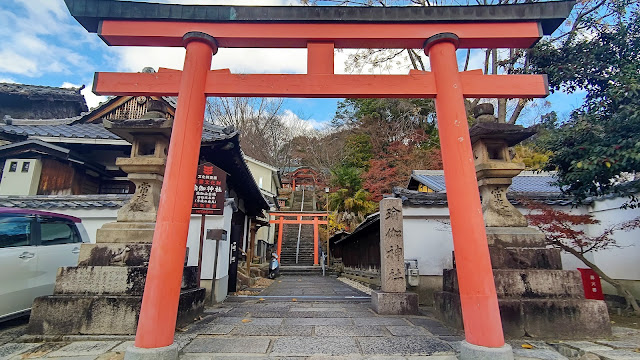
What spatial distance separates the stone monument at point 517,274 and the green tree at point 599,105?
70.7 inches

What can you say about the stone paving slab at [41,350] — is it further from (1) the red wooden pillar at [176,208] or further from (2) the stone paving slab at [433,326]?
(2) the stone paving slab at [433,326]

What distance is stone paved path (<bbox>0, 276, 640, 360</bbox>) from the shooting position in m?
3.46

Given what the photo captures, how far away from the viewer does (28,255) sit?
184 inches

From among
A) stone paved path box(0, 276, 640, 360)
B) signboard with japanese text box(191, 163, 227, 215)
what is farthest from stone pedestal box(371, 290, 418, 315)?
signboard with japanese text box(191, 163, 227, 215)

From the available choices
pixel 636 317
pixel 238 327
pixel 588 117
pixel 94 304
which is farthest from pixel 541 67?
→ pixel 94 304

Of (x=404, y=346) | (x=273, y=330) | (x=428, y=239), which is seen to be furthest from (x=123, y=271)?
(x=428, y=239)

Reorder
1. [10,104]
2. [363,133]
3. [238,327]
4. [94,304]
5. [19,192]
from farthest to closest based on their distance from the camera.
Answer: [363,133], [10,104], [19,192], [238,327], [94,304]

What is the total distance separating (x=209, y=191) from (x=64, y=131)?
7.86 meters

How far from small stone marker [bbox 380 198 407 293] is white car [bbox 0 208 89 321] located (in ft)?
19.3

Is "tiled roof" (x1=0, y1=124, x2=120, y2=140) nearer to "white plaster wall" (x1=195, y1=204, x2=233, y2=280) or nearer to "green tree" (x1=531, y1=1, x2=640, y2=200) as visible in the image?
"white plaster wall" (x1=195, y1=204, x2=233, y2=280)

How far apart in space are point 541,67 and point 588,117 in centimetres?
221

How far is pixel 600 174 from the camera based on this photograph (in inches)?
237

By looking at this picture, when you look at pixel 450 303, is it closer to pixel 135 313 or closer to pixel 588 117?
pixel 135 313

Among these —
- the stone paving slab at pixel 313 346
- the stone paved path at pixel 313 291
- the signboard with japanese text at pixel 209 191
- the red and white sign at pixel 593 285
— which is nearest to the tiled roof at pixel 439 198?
the red and white sign at pixel 593 285
